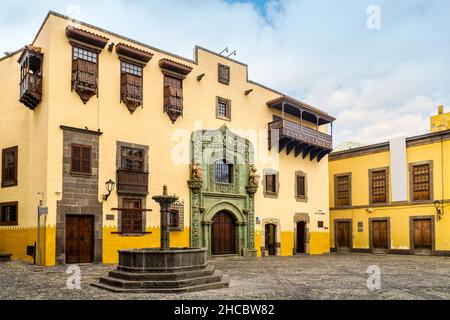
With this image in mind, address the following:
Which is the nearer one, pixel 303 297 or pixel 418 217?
pixel 303 297

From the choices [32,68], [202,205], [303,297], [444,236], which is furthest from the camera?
[444,236]

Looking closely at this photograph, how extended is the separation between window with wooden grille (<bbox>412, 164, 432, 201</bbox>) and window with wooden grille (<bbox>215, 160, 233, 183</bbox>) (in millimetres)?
12334

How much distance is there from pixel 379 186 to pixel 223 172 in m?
12.5

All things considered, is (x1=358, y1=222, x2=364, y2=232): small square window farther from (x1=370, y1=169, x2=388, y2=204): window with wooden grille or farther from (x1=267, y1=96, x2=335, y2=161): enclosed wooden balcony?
(x1=267, y1=96, x2=335, y2=161): enclosed wooden balcony

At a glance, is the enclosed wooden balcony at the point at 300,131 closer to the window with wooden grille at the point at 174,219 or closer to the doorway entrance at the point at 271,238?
the doorway entrance at the point at 271,238

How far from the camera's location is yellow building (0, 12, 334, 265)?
18391mm

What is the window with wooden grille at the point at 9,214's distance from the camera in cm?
1983

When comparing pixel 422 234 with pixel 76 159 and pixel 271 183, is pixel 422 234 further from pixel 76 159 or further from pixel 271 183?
pixel 76 159

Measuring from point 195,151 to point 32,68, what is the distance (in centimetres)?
821

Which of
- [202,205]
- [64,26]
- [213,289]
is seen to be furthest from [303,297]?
[64,26]

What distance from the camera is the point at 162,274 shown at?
1154cm

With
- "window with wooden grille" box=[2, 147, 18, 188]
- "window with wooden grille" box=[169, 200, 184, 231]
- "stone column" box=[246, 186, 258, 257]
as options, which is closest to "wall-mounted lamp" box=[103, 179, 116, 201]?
"window with wooden grille" box=[169, 200, 184, 231]

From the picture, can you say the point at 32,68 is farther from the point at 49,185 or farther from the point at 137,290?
the point at 137,290

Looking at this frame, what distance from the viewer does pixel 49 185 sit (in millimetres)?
17734
